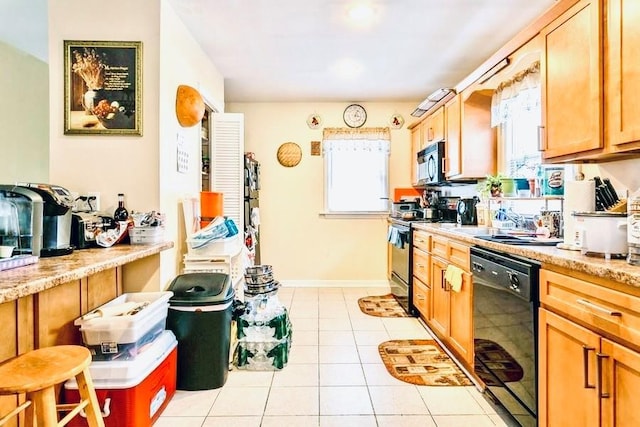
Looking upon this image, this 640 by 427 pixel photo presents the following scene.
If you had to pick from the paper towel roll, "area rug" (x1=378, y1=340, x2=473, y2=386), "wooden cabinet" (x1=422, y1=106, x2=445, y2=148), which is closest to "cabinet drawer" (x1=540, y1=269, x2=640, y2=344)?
the paper towel roll

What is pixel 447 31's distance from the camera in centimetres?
308

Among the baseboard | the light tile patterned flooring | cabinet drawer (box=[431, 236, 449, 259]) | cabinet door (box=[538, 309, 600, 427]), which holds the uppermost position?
cabinet drawer (box=[431, 236, 449, 259])

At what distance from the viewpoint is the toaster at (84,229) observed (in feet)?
7.09

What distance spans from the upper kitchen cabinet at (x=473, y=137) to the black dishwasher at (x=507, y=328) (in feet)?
5.09

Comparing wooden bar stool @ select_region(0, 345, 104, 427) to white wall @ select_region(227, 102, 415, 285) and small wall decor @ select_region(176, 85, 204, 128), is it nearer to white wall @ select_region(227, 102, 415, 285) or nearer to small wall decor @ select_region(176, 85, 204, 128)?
small wall decor @ select_region(176, 85, 204, 128)

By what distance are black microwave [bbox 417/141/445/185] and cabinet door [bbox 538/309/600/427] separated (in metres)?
2.59

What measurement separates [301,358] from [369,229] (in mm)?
2714

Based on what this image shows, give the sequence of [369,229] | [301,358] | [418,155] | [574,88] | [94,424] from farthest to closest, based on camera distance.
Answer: [369,229] < [418,155] < [301,358] < [574,88] < [94,424]

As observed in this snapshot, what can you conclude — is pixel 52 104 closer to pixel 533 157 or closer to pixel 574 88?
pixel 574 88

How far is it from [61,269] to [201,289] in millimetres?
998

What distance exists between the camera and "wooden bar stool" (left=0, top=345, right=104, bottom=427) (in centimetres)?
118

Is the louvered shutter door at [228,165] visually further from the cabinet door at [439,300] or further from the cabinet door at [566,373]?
the cabinet door at [566,373]

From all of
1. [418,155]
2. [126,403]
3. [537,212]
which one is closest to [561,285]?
[537,212]

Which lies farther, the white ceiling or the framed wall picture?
the white ceiling
